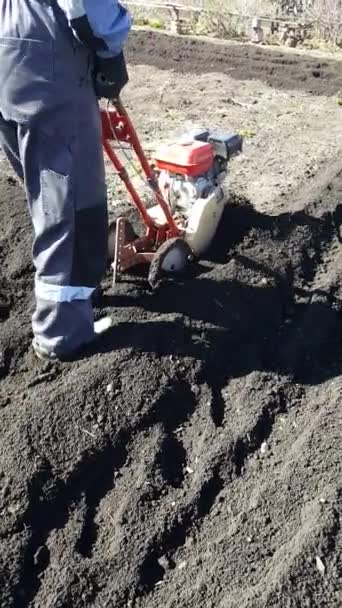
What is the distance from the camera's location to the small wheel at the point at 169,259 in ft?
17.4

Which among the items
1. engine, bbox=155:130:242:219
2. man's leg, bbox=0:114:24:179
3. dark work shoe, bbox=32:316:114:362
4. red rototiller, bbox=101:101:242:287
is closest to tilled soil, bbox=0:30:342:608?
dark work shoe, bbox=32:316:114:362

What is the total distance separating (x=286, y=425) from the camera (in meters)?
4.46

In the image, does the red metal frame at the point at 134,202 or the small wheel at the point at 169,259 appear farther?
the small wheel at the point at 169,259

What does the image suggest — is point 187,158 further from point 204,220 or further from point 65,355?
Result: point 65,355

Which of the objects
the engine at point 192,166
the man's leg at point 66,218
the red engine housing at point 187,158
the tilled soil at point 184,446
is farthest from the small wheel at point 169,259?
the man's leg at point 66,218

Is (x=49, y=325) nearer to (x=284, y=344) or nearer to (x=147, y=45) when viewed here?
(x=284, y=344)

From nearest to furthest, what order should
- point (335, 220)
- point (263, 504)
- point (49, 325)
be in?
point (263, 504)
point (49, 325)
point (335, 220)

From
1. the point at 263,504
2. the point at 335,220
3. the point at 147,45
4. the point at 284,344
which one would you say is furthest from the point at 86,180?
the point at 147,45

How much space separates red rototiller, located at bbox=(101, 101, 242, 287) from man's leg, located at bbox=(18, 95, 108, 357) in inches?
22.9

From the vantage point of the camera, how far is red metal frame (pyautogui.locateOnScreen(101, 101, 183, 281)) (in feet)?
16.1

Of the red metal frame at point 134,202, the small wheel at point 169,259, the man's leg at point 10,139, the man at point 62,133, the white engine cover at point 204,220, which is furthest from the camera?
the white engine cover at point 204,220

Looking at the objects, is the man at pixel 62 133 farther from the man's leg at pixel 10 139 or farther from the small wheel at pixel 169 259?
the small wheel at pixel 169 259

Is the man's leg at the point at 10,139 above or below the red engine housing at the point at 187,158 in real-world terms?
above

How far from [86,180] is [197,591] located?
6.83 feet
